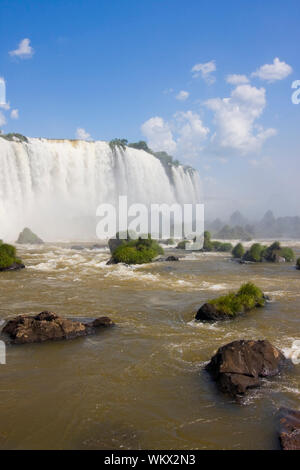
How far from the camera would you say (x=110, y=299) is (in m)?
12.6

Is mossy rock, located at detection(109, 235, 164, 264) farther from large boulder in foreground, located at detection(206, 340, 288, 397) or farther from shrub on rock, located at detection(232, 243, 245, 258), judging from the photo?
large boulder in foreground, located at detection(206, 340, 288, 397)

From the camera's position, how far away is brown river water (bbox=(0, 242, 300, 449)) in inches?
176

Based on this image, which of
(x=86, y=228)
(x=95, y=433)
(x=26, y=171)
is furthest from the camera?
(x=86, y=228)

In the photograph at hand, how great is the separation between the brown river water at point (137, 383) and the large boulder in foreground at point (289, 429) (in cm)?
13

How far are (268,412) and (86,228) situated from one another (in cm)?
4751

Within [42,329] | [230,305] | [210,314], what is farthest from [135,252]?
[42,329]

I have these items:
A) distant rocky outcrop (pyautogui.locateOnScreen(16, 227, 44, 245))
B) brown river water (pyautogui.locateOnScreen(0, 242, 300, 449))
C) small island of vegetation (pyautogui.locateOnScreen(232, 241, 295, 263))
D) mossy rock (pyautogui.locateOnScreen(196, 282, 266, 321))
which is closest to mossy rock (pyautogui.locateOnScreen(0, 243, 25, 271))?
brown river water (pyautogui.locateOnScreen(0, 242, 300, 449))

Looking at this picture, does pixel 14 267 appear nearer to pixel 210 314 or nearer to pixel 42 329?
pixel 42 329

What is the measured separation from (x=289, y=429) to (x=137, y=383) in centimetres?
278

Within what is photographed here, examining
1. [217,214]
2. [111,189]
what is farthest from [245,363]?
[217,214]

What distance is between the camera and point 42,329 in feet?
26.7

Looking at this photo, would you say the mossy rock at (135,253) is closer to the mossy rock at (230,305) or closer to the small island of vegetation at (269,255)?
the small island of vegetation at (269,255)
